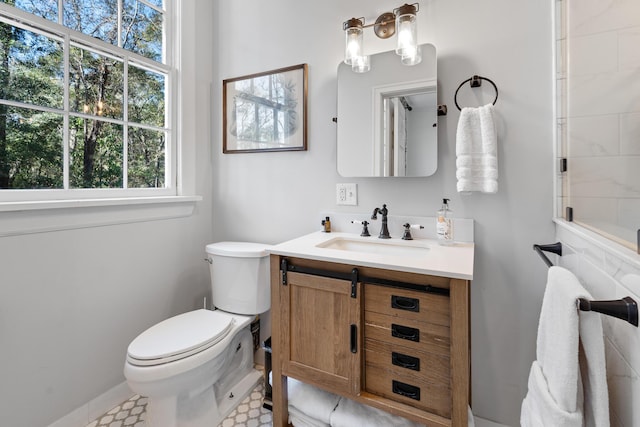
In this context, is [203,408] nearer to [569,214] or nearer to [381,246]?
[381,246]

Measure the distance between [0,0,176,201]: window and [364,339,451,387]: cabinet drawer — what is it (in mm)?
1502

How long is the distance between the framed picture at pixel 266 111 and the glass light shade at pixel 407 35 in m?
0.55

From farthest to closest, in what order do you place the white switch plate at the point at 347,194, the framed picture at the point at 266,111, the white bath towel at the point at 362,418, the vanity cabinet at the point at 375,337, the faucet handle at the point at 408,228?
the framed picture at the point at 266,111 < the white switch plate at the point at 347,194 < the faucet handle at the point at 408,228 < the white bath towel at the point at 362,418 < the vanity cabinet at the point at 375,337

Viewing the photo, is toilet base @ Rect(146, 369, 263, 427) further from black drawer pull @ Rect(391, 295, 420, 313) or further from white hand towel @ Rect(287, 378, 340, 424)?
black drawer pull @ Rect(391, 295, 420, 313)

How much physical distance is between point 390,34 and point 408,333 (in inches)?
52.9

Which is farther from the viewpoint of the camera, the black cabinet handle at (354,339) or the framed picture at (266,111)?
the framed picture at (266,111)

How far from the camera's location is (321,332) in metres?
1.17

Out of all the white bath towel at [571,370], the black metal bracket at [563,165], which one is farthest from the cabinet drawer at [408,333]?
the black metal bracket at [563,165]

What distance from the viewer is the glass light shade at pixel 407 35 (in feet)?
4.38

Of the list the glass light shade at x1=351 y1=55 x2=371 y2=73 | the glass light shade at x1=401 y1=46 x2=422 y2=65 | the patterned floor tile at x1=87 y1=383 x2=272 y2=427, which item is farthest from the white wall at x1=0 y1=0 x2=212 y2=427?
the glass light shade at x1=401 y1=46 x2=422 y2=65

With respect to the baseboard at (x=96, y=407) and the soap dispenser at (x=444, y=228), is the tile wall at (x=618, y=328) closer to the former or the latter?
the soap dispenser at (x=444, y=228)

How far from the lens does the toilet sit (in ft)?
3.92

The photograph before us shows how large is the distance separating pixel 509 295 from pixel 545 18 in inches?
45.4

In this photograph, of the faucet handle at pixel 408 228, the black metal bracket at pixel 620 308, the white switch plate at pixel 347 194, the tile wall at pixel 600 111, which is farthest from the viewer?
the white switch plate at pixel 347 194
